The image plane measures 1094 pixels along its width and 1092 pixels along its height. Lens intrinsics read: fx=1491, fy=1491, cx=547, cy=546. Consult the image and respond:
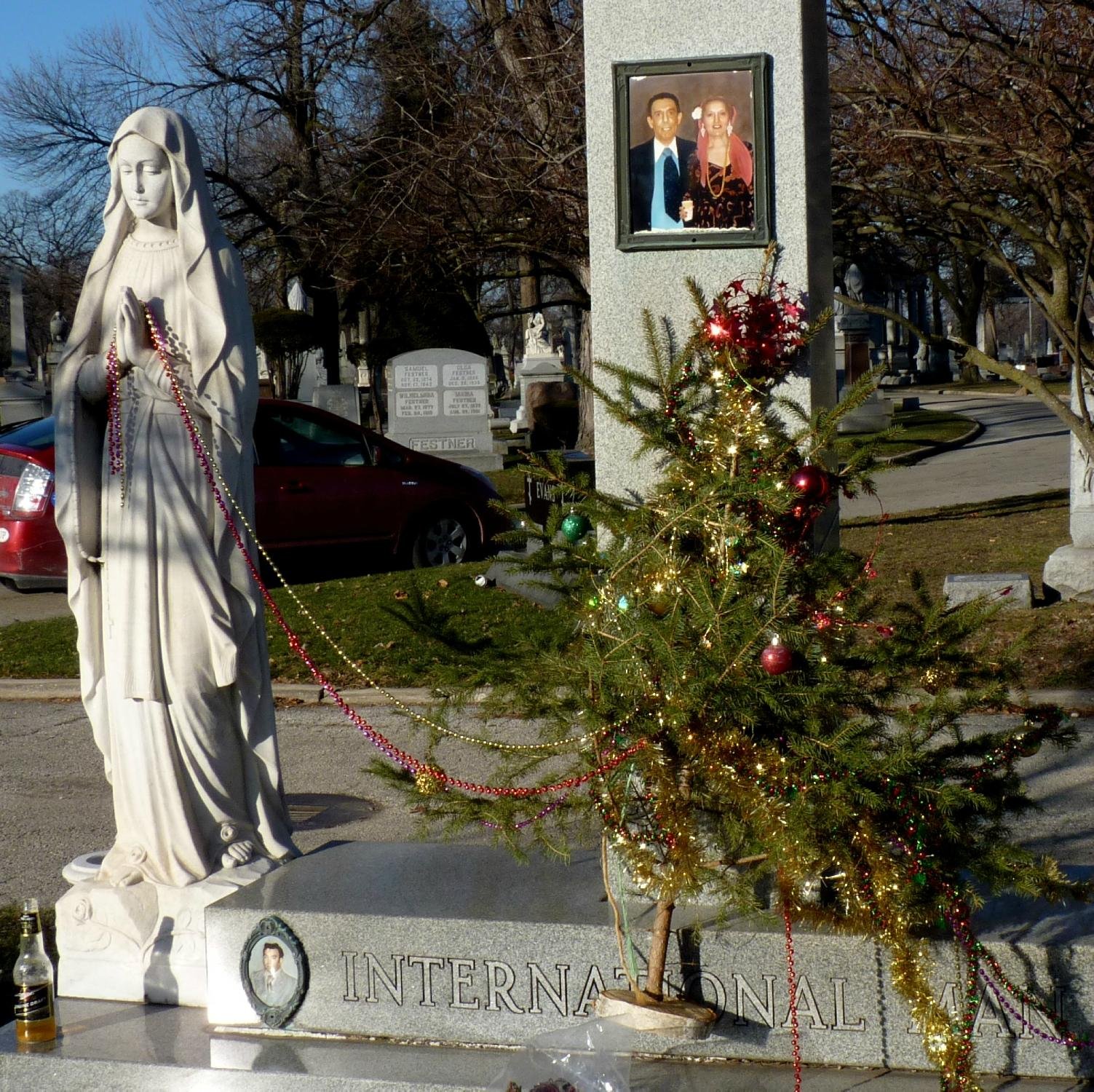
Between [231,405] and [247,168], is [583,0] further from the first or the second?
[247,168]

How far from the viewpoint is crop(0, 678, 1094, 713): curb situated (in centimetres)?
867

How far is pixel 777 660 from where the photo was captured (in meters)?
3.69

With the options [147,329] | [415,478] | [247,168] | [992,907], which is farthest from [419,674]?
[247,168]

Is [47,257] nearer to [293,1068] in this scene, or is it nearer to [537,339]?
[537,339]

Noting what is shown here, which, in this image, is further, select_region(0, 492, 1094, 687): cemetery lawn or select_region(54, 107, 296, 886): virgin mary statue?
select_region(0, 492, 1094, 687): cemetery lawn

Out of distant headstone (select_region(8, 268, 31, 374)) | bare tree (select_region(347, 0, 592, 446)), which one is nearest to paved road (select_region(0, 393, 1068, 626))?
bare tree (select_region(347, 0, 592, 446))

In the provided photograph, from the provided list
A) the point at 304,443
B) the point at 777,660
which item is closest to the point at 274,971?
the point at 777,660

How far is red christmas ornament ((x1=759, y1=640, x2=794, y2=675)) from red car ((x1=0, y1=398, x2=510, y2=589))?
9.39m

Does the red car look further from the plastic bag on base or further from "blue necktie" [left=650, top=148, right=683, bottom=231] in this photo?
the plastic bag on base

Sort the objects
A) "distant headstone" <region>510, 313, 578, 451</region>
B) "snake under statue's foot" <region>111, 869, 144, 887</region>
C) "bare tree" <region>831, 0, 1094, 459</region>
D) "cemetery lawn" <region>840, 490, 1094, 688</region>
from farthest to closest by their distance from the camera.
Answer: "distant headstone" <region>510, 313, 578, 451</region> < "bare tree" <region>831, 0, 1094, 459</region> < "cemetery lawn" <region>840, 490, 1094, 688</region> < "snake under statue's foot" <region>111, 869, 144, 887</region>

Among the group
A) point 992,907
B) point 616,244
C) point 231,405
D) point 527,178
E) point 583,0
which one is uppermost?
point 527,178

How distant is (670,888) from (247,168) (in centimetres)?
3721

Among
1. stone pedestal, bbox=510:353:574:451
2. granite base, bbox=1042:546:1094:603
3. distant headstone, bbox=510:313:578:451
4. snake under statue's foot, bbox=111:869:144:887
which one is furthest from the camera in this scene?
stone pedestal, bbox=510:353:574:451

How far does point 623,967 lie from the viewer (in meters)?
4.27
